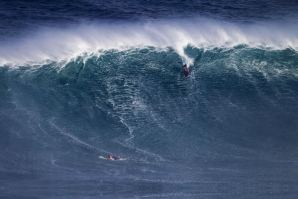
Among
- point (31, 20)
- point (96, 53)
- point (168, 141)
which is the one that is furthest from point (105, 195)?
point (31, 20)

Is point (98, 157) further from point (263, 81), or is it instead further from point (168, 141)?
point (263, 81)

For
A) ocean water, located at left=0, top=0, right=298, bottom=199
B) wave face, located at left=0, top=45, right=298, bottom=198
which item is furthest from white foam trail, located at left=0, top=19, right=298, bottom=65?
wave face, located at left=0, top=45, right=298, bottom=198

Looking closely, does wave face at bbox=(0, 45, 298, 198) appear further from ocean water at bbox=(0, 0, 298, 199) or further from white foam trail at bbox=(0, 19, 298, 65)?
white foam trail at bbox=(0, 19, 298, 65)

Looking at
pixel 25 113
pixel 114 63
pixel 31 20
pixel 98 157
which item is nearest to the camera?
pixel 98 157

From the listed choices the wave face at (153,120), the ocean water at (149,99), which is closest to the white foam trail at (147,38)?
the ocean water at (149,99)

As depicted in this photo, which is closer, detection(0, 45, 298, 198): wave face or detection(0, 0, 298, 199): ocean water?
detection(0, 0, 298, 199): ocean water
